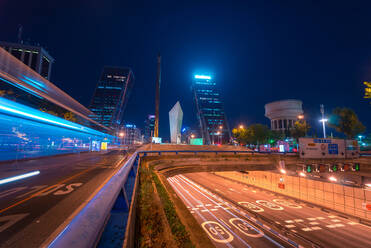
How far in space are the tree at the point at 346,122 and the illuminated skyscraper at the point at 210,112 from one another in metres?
93.5

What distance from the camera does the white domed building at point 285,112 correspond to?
131 metres

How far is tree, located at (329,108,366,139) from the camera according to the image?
40.1m

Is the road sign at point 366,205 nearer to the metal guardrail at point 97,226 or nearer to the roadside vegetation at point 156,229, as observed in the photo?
the roadside vegetation at point 156,229

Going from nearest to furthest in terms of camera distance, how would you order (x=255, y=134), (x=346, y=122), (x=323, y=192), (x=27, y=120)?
1. (x=27, y=120)
2. (x=323, y=192)
3. (x=346, y=122)
4. (x=255, y=134)

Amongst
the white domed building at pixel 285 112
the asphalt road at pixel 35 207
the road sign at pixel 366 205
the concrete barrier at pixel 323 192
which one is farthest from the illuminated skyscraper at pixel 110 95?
the white domed building at pixel 285 112

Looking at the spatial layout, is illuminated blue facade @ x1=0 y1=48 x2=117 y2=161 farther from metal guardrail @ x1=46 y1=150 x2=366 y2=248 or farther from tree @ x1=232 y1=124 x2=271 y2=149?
tree @ x1=232 y1=124 x2=271 y2=149

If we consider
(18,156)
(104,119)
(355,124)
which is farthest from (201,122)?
(18,156)

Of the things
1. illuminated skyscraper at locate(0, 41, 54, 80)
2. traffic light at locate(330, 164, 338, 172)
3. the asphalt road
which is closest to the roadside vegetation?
the asphalt road

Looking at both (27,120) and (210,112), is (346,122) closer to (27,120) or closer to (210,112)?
(27,120)

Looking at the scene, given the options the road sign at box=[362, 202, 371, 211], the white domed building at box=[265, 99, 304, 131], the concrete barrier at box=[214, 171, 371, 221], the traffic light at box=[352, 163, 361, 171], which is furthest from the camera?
the white domed building at box=[265, 99, 304, 131]

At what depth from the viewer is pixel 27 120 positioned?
17.5m

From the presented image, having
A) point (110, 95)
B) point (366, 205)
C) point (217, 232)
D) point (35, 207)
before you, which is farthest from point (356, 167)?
point (110, 95)

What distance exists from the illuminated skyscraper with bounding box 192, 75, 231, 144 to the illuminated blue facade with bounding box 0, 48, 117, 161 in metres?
120

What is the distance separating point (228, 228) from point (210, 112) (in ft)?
446
